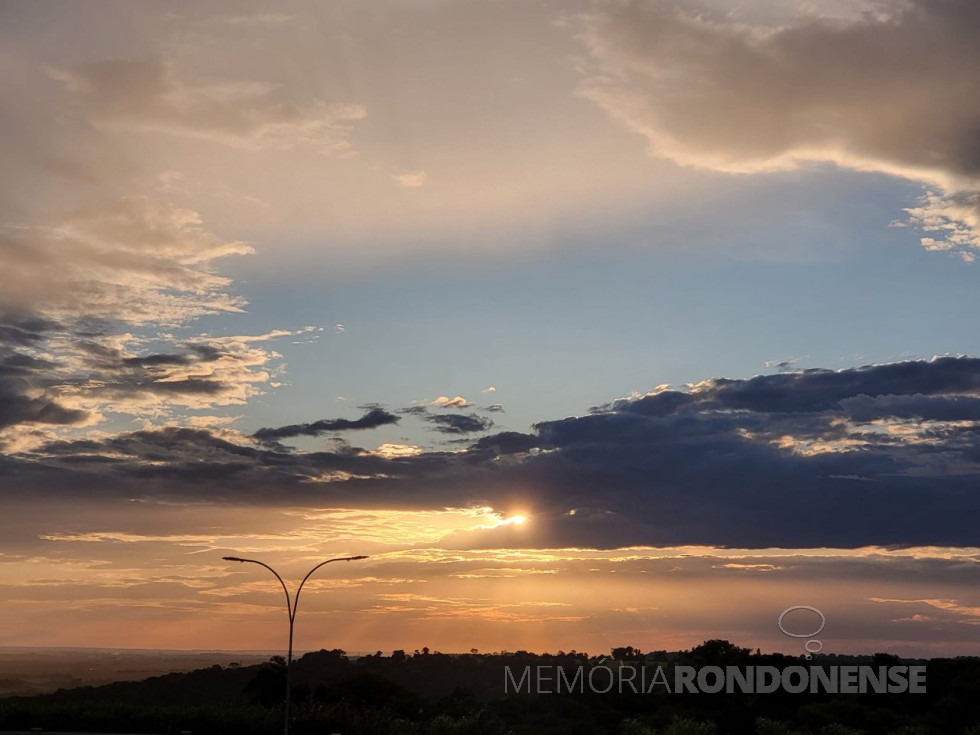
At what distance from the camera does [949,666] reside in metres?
109

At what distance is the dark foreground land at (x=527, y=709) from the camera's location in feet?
220

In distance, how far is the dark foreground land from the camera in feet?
220

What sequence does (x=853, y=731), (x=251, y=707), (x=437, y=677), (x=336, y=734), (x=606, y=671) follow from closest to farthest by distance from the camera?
(x=336, y=734) → (x=251, y=707) → (x=853, y=731) → (x=606, y=671) → (x=437, y=677)

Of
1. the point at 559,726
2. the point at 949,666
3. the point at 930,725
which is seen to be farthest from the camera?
the point at 949,666

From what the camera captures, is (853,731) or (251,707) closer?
(251,707)

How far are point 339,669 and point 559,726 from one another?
7696 centimetres

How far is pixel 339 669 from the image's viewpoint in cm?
16262

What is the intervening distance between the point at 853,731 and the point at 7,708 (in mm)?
62511

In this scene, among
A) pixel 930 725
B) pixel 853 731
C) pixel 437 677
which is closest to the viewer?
pixel 853 731

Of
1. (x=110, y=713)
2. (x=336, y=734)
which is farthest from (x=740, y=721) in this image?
(x=110, y=713)

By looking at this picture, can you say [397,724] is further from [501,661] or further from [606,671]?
[501,661]

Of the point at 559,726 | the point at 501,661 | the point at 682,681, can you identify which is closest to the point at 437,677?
the point at 501,661

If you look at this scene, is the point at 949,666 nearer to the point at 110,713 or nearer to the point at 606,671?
the point at 606,671

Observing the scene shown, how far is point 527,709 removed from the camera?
10406cm
